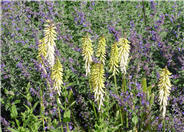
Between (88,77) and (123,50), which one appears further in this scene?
(88,77)

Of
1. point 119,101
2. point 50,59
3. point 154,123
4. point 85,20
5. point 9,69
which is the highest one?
point 85,20

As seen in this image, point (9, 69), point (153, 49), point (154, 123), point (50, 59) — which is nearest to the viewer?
point (50, 59)

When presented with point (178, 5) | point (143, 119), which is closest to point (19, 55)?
point (143, 119)

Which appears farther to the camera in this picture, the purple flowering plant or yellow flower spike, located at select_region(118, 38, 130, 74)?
the purple flowering plant

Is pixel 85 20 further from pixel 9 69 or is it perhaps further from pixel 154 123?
pixel 154 123

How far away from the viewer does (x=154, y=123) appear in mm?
4004

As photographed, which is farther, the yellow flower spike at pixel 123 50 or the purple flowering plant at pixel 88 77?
the purple flowering plant at pixel 88 77

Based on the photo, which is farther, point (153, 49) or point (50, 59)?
point (153, 49)

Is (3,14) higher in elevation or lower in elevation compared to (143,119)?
higher

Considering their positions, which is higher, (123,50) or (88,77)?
(123,50)

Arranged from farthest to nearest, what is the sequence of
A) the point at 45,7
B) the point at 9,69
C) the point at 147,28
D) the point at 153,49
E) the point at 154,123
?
the point at 45,7, the point at 147,28, the point at 153,49, the point at 9,69, the point at 154,123

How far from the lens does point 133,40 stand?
532 cm

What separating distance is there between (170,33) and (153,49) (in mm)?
564

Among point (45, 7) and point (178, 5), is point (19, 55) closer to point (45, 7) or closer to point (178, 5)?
point (45, 7)
